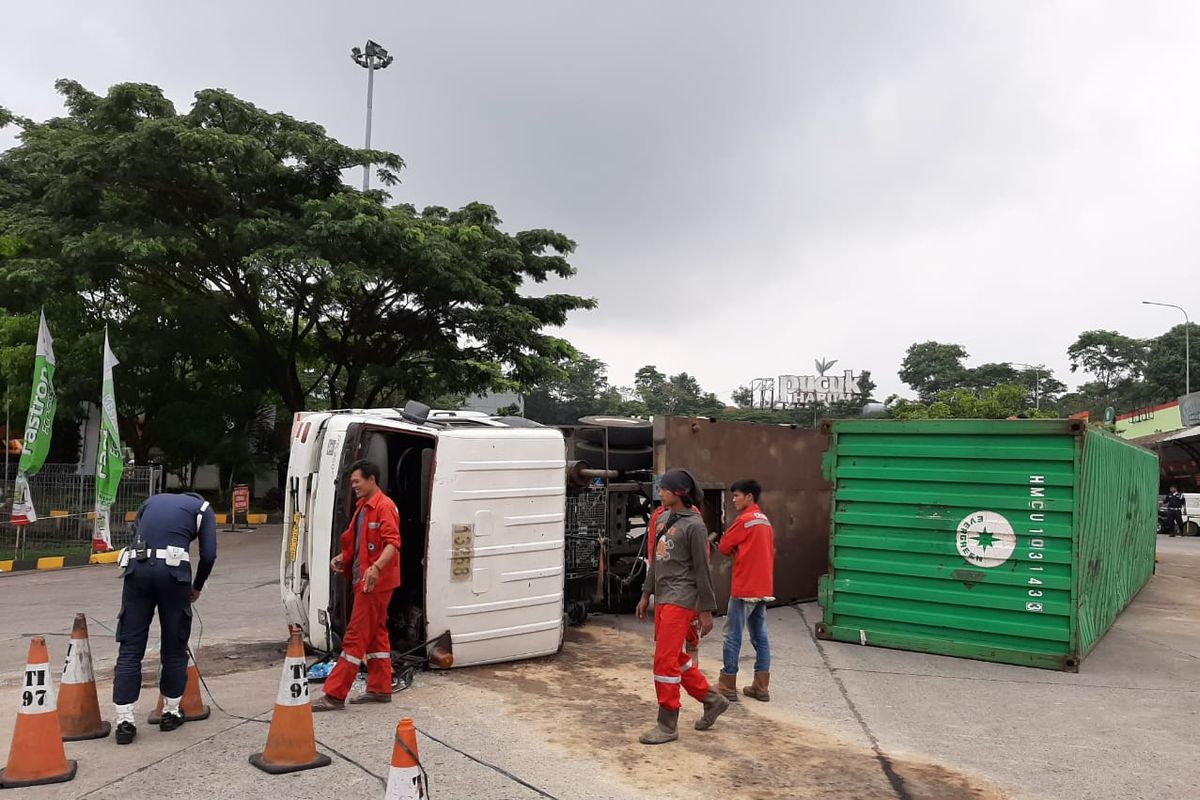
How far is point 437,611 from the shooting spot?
6.68 m

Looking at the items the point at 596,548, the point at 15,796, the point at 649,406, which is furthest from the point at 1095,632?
the point at 649,406

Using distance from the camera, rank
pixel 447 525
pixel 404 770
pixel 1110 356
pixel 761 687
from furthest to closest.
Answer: pixel 1110 356
pixel 447 525
pixel 761 687
pixel 404 770

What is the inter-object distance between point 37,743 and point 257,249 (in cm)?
1776

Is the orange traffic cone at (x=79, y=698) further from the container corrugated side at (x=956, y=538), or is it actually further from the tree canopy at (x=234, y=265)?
the tree canopy at (x=234, y=265)

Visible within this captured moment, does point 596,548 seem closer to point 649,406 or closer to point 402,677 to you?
point 402,677

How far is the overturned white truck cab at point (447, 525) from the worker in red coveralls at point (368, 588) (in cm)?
63

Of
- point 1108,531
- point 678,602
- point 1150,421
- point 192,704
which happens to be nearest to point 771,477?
point 1108,531

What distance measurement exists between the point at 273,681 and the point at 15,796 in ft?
7.92

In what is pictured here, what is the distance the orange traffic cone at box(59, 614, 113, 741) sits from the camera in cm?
511

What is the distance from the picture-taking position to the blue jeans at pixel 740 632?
6266mm

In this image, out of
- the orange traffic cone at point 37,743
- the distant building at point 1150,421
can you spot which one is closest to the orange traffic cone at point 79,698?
the orange traffic cone at point 37,743

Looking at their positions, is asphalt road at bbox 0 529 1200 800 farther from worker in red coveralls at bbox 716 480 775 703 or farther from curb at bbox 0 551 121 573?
curb at bbox 0 551 121 573

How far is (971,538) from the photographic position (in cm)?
793

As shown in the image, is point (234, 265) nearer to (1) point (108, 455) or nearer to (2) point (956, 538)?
(1) point (108, 455)
